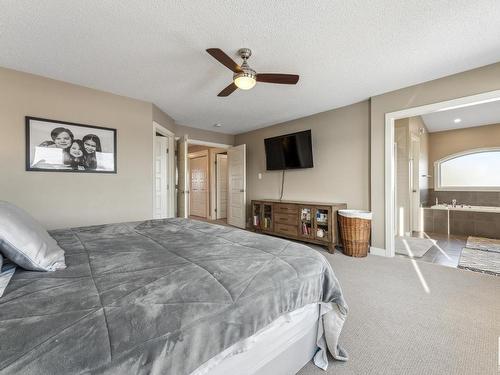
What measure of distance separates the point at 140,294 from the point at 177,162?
159 inches

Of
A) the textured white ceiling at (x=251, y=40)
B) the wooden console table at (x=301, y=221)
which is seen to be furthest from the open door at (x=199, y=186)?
the textured white ceiling at (x=251, y=40)

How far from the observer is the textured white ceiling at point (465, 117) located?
4281mm

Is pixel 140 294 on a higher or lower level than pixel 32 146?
lower

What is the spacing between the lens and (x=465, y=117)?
4.76m

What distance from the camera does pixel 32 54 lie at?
2.39 meters

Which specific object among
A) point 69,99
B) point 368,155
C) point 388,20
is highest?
point 388,20

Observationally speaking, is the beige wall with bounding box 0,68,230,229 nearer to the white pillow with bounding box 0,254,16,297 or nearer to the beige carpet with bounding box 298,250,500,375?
Result: the white pillow with bounding box 0,254,16,297

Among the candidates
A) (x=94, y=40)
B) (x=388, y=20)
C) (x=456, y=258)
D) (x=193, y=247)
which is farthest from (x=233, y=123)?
(x=456, y=258)

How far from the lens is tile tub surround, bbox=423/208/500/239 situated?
470cm

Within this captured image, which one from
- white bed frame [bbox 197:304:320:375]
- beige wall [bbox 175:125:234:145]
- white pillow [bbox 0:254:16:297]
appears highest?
beige wall [bbox 175:125:234:145]

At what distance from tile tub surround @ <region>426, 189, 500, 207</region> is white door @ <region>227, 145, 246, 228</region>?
461 cm

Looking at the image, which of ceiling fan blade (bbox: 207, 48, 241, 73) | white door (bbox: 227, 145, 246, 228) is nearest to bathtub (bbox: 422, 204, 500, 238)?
white door (bbox: 227, 145, 246, 228)

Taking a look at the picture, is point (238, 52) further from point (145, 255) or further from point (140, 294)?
point (140, 294)

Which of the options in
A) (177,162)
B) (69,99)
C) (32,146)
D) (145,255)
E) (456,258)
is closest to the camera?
(145,255)
